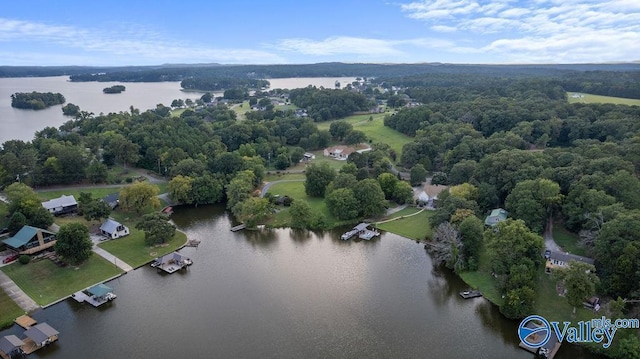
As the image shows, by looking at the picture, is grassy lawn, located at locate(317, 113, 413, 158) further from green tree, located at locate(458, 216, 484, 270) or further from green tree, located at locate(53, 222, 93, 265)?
green tree, located at locate(53, 222, 93, 265)

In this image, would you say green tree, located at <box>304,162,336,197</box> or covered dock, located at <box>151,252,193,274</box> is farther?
green tree, located at <box>304,162,336,197</box>

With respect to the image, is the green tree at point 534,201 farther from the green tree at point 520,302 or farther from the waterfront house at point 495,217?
the green tree at point 520,302

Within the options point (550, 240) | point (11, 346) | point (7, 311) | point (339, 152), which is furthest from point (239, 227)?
point (339, 152)

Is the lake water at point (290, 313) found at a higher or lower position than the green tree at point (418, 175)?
lower

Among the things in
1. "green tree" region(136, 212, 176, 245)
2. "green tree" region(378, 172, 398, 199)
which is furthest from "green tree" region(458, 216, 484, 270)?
"green tree" region(136, 212, 176, 245)

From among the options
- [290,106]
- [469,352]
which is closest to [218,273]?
[469,352]

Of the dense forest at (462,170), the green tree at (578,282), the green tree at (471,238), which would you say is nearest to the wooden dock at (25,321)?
the dense forest at (462,170)
